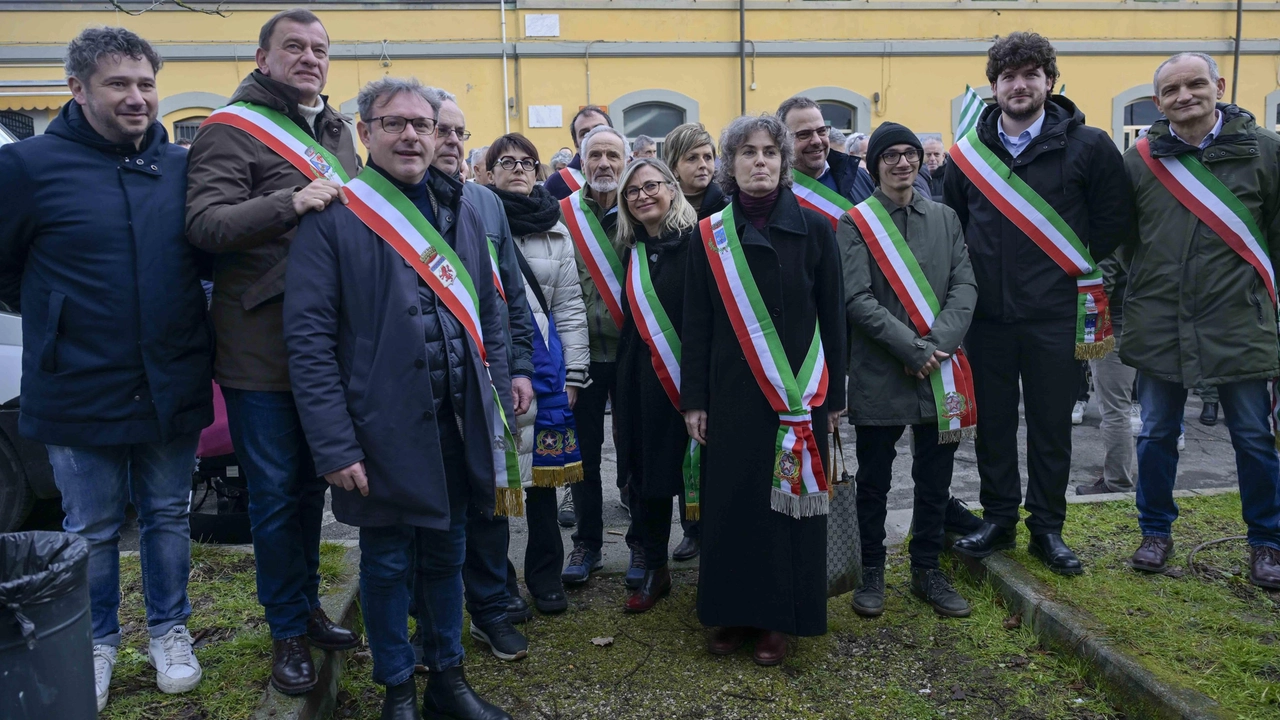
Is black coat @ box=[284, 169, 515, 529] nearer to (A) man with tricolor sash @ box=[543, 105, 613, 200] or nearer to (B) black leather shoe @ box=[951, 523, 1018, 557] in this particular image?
(A) man with tricolor sash @ box=[543, 105, 613, 200]

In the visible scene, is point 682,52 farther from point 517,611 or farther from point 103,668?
point 103,668

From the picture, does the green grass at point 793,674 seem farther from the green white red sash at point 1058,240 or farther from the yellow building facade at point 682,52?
the yellow building facade at point 682,52

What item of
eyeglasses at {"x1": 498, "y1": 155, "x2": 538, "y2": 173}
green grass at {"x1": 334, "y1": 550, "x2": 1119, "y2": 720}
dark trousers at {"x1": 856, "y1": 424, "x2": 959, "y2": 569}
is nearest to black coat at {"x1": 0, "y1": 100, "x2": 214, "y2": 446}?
green grass at {"x1": 334, "y1": 550, "x2": 1119, "y2": 720}

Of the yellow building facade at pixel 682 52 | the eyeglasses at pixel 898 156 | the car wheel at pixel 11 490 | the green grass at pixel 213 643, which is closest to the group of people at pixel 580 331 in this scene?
the eyeglasses at pixel 898 156

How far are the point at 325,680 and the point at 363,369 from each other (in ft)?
4.03

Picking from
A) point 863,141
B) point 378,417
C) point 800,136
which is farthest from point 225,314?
Result: point 863,141

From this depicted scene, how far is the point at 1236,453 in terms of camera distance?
4.04 meters

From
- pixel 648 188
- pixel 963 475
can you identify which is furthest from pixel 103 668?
pixel 963 475

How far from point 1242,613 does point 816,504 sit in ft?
5.60

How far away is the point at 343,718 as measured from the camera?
3.35 metres

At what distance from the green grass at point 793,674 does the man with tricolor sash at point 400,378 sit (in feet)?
1.41

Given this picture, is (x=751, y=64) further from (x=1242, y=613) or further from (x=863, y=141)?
(x=1242, y=613)

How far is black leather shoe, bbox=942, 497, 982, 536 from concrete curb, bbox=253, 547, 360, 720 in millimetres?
2644

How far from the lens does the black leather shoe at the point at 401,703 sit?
3039 mm
